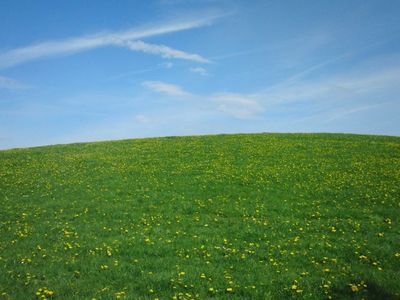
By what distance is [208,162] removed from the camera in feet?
104

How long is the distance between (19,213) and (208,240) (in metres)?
10.5

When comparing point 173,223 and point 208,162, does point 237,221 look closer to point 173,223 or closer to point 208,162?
point 173,223

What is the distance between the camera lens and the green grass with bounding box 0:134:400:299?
1179 centimetres

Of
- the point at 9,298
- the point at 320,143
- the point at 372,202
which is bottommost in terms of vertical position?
the point at 9,298

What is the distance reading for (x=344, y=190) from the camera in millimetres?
22719

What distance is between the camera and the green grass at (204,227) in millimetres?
11789

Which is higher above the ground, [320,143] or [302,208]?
[320,143]

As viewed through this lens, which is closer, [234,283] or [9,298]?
[9,298]

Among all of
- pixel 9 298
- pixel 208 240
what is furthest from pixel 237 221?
pixel 9 298

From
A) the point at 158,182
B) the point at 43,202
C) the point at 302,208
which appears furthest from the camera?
the point at 158,182

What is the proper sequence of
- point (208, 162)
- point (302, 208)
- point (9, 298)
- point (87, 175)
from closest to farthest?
point (9, 298) → point (302, 208) → point (87, 175) → point (208, 162)

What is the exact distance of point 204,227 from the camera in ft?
56.4

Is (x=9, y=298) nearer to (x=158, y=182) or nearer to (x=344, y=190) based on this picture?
(x=158, y=182)

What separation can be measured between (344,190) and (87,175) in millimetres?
17450
